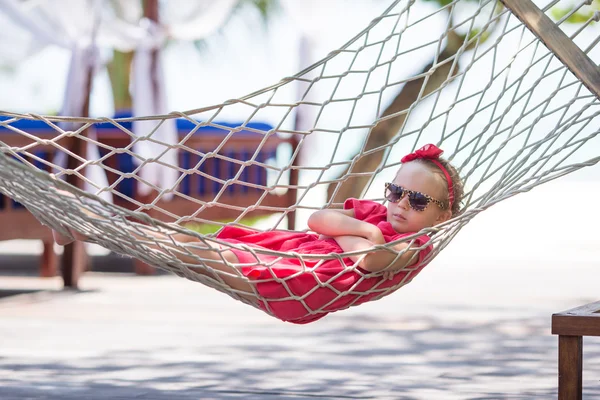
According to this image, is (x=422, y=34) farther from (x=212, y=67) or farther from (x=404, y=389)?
(x=404, y=389)

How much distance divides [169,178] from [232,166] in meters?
0.84

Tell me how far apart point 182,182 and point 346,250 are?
3341mm

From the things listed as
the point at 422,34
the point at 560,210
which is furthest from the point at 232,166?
the point at 422,34

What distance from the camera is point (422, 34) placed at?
2364 centimetres

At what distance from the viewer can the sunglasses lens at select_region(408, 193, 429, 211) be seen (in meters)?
2.03

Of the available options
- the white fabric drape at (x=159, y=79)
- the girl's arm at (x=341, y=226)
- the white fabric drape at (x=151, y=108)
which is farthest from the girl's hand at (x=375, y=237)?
the white fabric drape at (x=151, y=108)

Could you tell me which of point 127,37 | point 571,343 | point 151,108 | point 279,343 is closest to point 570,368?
point 571,343

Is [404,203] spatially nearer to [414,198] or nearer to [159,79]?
[414,198]

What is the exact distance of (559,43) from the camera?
6.26 feet

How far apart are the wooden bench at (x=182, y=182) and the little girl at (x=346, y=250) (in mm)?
2014

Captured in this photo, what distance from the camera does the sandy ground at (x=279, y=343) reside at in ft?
8.33

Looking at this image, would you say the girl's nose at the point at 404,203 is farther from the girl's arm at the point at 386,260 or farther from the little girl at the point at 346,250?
the girl's arm at the point at 386,260

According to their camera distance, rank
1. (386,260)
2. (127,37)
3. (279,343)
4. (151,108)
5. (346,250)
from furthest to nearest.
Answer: (127,37)
(151,108)
(279,343)
(346,250)
(386,260)

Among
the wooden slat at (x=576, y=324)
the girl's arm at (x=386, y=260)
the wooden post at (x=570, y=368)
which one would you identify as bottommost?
the wooden post at (x=570, y=368)
